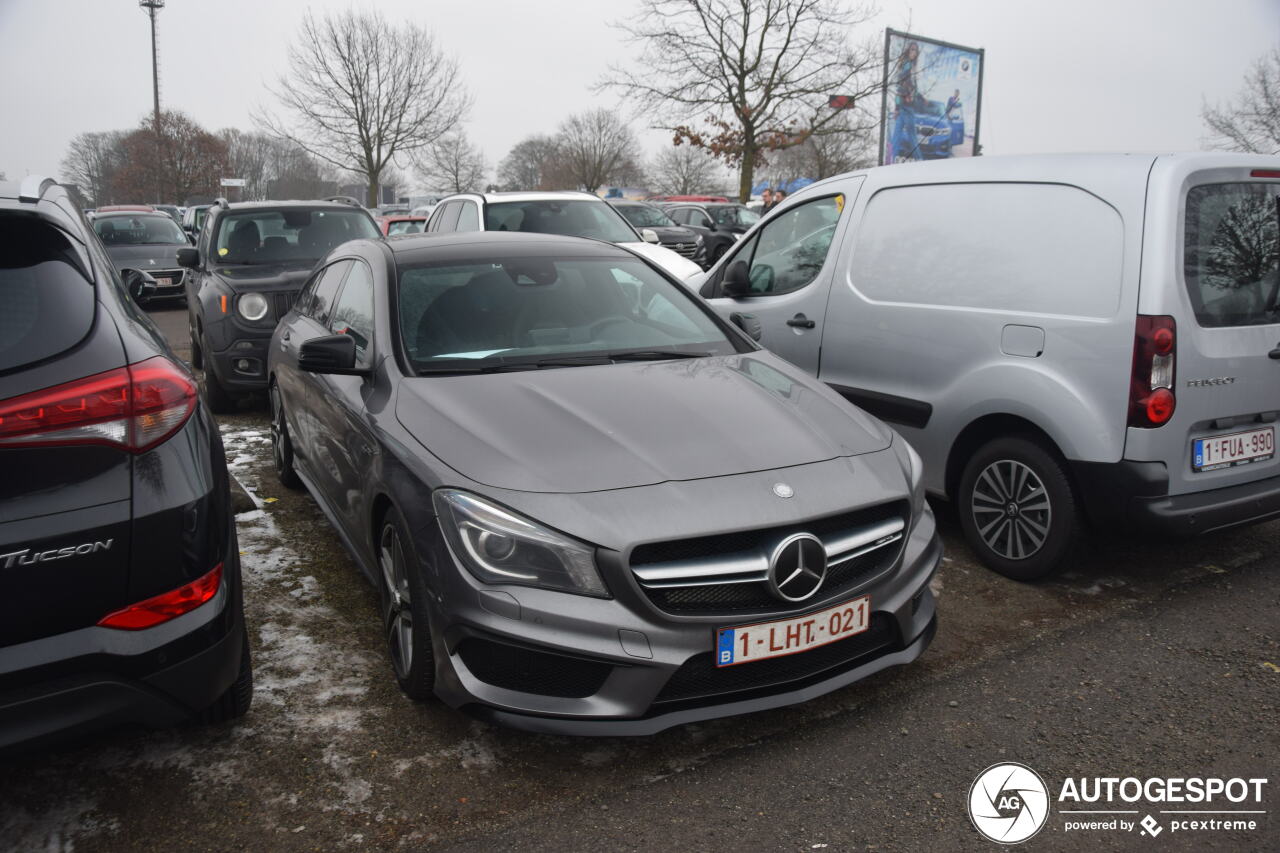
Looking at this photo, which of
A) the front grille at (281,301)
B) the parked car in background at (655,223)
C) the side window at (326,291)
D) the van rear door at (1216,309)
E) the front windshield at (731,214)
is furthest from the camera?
the front windshield at (731,214)

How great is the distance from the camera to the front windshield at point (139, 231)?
53.9 ft

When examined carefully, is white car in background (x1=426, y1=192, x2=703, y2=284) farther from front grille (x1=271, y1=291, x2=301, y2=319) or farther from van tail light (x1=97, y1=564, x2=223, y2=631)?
van tail light (x1=97, y1=564, x2=223, y2=631)

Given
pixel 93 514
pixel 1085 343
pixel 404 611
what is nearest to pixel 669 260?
pixel 1085 343

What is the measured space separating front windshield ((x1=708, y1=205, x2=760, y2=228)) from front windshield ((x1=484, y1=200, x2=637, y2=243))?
1693 centimetres

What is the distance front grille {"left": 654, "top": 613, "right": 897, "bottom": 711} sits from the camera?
262 centimetres

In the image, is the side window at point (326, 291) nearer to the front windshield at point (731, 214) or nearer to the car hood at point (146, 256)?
the car hood at point (146, 256)

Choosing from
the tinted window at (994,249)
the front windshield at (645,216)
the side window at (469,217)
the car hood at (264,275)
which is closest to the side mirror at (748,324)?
the tinted window at (994,249)

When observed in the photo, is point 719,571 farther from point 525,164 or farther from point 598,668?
point 525,164

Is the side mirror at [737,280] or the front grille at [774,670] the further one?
the side mirror at [737,280]

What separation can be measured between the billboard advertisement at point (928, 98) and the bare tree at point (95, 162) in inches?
2643

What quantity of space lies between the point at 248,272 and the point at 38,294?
18.8 feet

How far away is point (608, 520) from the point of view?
2600 mm

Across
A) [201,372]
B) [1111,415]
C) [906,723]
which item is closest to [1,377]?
[906,723]

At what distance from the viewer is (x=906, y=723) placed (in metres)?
3.01
